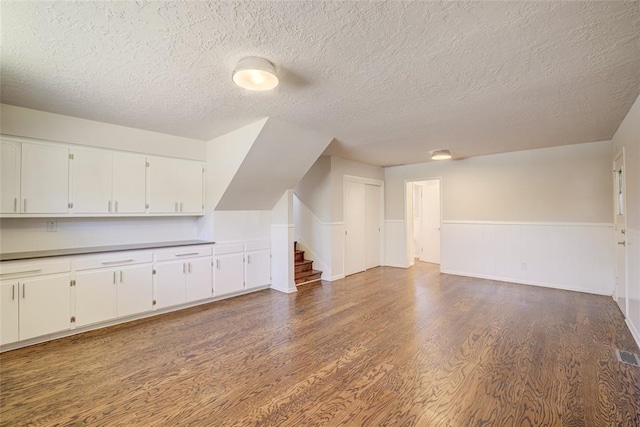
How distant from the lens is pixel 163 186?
398 centimetres

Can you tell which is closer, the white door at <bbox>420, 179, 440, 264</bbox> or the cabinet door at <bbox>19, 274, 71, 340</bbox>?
the cabinet door at <bbox>19, 274, 71, 340</bbox>

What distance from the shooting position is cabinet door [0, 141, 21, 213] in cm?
285

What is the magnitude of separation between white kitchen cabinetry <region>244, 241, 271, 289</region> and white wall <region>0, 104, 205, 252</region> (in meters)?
1.00

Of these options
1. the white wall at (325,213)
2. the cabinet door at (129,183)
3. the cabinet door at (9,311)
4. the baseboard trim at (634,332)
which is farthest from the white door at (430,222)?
the cabinet door at (9,311)

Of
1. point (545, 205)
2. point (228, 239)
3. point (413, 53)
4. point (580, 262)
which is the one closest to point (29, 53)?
point (413, 53)

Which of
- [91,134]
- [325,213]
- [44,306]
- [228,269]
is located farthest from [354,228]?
[44,306]

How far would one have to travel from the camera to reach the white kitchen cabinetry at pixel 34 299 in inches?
105

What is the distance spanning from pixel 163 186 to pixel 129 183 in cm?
40

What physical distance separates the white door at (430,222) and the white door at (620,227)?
350 cm

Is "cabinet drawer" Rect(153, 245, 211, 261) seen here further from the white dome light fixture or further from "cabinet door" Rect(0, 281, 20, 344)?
the white dome light fixture

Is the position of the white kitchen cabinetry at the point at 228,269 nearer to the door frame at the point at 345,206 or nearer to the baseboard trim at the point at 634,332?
the door frame at the point at 345,206

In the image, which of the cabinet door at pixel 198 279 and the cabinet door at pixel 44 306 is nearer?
the cabinet door at pixel 44 306

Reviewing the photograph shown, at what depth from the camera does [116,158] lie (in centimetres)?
358

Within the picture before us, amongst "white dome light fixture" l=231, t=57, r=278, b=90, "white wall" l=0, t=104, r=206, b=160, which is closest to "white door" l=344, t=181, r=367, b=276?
"white wall" l=0, t=104, r=206, b=160
